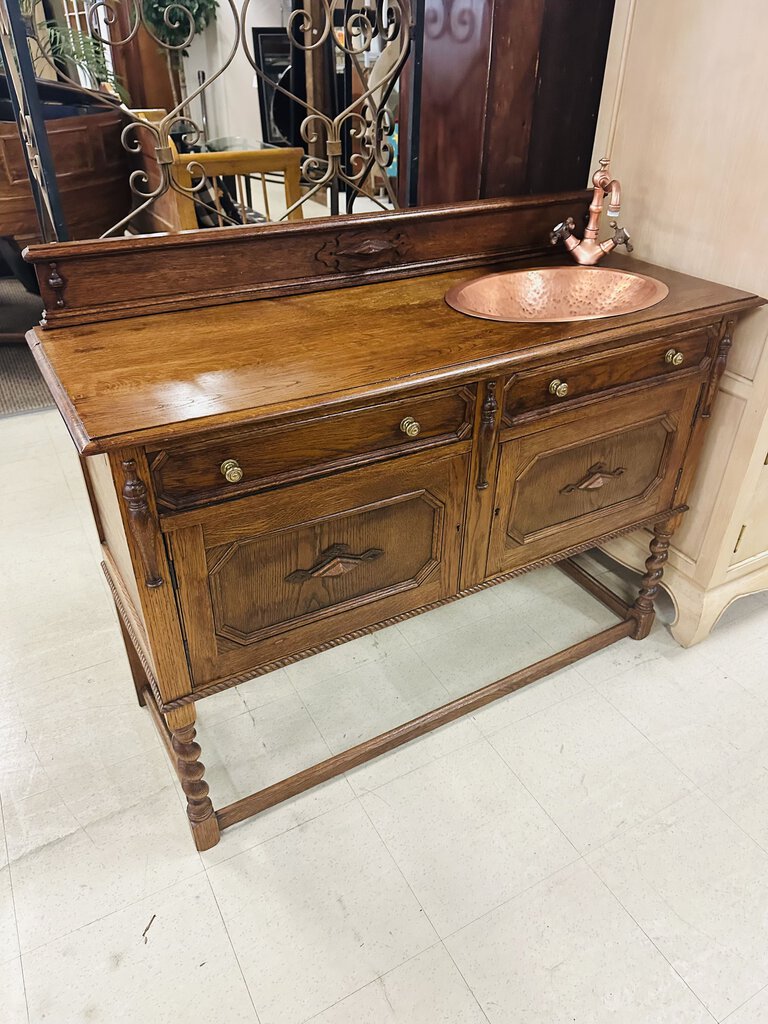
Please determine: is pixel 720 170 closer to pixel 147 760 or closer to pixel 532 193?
pixel 532 193

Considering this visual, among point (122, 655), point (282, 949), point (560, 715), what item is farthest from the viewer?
point (122, 655)

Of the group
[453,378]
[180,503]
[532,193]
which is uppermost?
[532,193]

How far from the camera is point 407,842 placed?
1357 mm

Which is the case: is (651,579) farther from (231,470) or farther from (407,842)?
(231,470)

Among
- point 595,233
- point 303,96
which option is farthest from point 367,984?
point 303,96

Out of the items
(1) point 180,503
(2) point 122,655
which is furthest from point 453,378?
(2) point 122,655

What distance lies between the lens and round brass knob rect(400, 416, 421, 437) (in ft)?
3.63

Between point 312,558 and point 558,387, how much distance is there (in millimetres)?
513

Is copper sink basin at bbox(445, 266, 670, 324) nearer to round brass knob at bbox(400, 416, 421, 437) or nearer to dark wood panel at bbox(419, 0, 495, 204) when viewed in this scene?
dark wood panel at bbox(419, 0, 495, 204)

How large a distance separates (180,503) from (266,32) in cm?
113

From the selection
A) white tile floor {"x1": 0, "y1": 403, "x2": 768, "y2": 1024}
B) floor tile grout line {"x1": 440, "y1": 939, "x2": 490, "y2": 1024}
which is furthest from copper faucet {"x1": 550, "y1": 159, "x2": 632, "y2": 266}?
floor tile grout line {"x1": 440, "y1": 939, "x2": 490, "y2": 1024}

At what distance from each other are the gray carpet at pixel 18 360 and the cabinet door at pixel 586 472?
1897mm

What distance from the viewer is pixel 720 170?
1.42m

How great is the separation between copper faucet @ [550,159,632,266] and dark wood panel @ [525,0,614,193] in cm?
14
